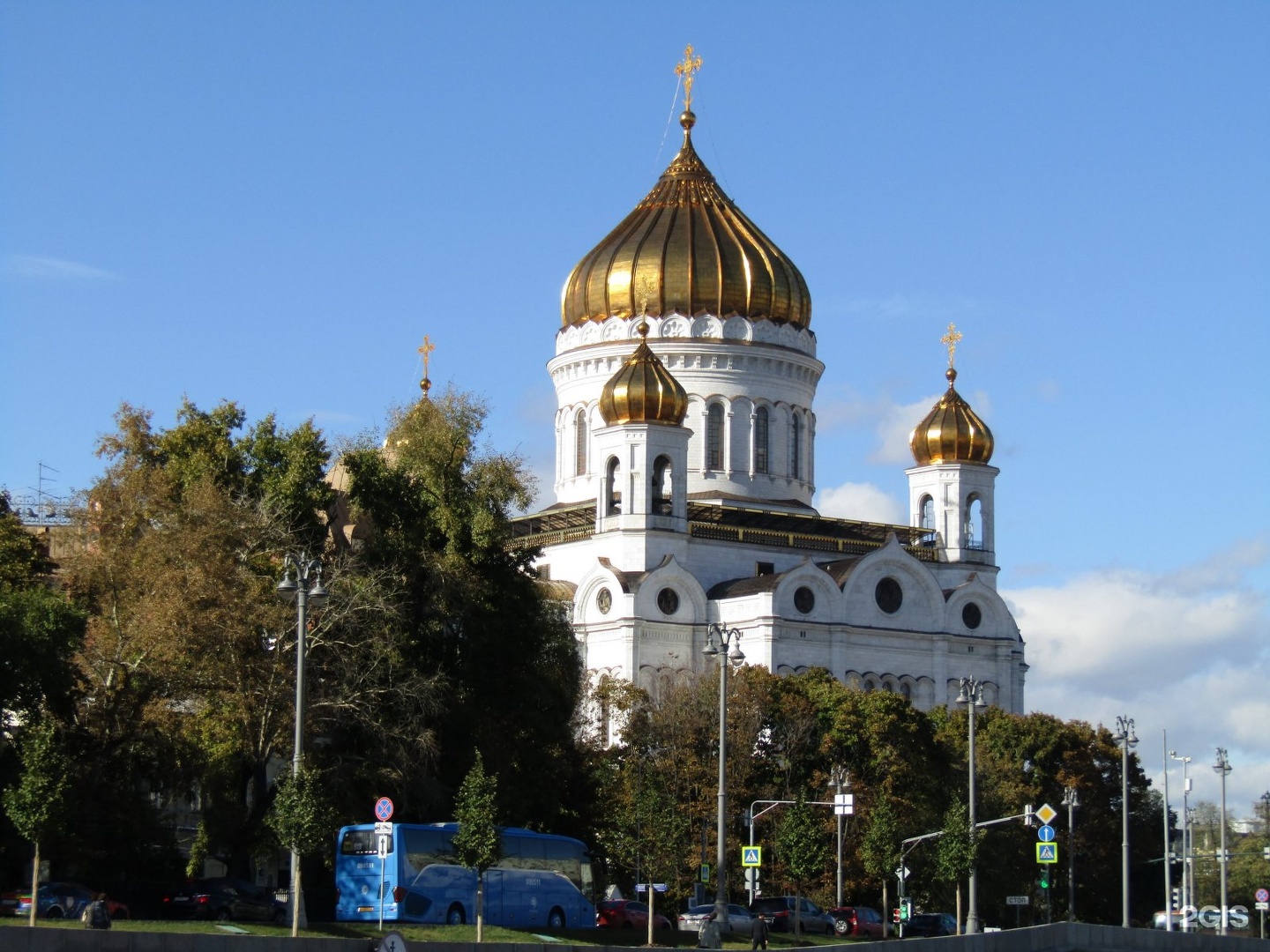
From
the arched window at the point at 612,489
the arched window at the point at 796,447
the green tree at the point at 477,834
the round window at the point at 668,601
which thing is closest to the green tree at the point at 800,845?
the green tree at the point at 477,834

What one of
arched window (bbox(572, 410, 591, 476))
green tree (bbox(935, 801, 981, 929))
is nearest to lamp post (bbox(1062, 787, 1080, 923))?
green tree (bbox(935, 801, 981, 929))

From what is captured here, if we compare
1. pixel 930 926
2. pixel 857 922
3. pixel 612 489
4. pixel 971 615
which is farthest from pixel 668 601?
pixel 857 922

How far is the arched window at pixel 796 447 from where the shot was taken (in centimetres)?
8050

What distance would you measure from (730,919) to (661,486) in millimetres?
28389

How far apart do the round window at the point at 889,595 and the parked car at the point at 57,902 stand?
130 feet

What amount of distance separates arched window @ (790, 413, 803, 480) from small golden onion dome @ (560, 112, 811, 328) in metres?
3.38

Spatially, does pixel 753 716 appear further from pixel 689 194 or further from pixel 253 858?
pixel 689 194

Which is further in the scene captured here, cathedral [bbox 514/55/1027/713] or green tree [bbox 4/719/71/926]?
cathedral [bbox 514/55/1027/713]

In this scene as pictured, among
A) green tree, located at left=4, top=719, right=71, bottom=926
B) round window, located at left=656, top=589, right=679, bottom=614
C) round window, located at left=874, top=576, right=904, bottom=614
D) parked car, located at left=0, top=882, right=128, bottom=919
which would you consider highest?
round window, located at left=874, top=576, right=904, bottom=614

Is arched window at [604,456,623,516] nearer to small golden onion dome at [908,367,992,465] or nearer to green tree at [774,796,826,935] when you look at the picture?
small golden onion dome at [908,367,992,465]

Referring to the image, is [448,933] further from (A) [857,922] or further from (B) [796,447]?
(B) [796,447]


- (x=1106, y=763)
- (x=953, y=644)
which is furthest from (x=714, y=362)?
(x=1106, y=763)

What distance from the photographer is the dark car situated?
41.2 m

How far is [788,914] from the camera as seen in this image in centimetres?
4975
